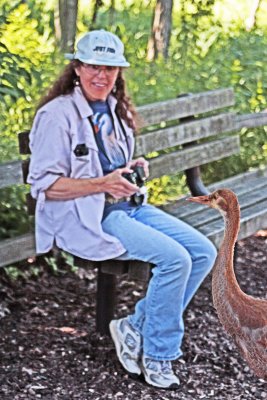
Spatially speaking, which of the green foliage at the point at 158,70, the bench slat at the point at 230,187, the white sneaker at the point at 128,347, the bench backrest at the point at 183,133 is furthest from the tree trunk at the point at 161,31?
the white sneaker at the point at 128,347

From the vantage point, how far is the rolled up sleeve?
4.55 m

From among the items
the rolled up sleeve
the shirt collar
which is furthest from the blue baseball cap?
the rolled up sleeve

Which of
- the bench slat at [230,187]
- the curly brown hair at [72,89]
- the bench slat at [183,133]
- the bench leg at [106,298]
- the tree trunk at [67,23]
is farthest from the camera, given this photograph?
the tree trunk at [67,23]

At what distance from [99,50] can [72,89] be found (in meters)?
0.26

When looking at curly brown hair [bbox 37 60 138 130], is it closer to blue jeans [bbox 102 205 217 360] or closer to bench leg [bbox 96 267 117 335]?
blue jeans [bbox 102 205 217 360]

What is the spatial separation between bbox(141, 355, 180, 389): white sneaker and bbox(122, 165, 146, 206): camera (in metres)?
0.82

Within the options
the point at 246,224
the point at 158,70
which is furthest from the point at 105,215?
the point at 158,70

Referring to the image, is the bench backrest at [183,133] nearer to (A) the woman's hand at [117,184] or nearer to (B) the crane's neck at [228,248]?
(A) the woman's hand at [117,184]

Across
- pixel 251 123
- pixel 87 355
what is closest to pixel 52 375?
pixel 87 355

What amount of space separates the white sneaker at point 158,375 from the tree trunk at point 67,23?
3437 millimetres

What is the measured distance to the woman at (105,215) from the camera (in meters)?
4.52

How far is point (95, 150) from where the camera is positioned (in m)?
4.64

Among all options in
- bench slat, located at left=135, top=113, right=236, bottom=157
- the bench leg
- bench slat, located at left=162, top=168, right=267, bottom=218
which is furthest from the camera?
bench slat, located at left=162, top=168, right=267, bottom=218

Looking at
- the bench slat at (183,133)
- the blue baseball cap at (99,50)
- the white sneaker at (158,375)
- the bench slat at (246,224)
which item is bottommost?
the white sneaker at (158,375)
